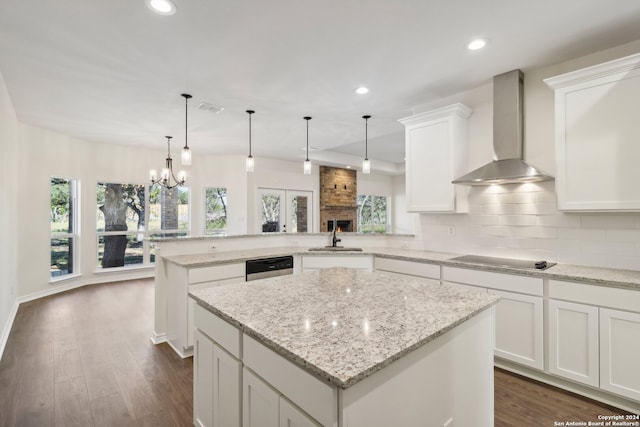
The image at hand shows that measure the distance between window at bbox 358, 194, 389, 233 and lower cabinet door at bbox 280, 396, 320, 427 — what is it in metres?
7.82

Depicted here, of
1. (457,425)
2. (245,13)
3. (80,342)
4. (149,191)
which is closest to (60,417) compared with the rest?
(80,342)

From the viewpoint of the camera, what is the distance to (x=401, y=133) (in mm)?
5168

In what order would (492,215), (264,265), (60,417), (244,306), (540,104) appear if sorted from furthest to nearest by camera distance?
1. (264,265)
2. (492,215)
3. (540,104)
4. (60,417)
5. (244,306)

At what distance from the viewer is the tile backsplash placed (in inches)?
94.7

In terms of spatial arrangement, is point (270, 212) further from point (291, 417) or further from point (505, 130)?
point (291, 417)

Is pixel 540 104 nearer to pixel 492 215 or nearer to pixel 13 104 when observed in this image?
pixel 492 215

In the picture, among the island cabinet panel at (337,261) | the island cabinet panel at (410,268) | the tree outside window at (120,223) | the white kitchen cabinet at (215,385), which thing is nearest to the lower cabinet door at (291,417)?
the white kitchen cabinet at (215,385)

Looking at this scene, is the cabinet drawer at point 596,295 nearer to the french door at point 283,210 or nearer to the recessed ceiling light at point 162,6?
the recessed ceiling light at point 162,6

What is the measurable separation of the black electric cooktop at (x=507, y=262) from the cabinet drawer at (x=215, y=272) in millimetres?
2233

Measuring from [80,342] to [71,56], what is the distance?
2.78 m

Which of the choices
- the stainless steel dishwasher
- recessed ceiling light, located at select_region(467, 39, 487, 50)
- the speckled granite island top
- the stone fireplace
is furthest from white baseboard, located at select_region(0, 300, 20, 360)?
the stone fireplace

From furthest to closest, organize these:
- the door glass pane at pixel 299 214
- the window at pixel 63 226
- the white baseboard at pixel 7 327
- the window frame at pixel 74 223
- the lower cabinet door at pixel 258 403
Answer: the door glass pane at pixel 299 214 < the window frame at pixel 74 223 < the window at pixel 63 226 < the white baseboard at pixel 7 327 < the lower cabinet door at pixel 258 403

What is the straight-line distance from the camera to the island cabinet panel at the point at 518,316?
2.33 meters

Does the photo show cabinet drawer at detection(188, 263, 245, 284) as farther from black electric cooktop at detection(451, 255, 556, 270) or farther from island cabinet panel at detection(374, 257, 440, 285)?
black electric cooktop at detection(451, 255, 556, 270)
